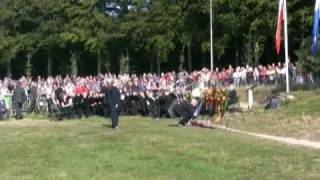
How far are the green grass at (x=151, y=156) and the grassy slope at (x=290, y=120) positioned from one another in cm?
201

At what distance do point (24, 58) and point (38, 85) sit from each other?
54.3 meters

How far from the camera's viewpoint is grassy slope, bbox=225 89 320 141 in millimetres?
24172

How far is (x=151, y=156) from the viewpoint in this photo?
17.6 meters

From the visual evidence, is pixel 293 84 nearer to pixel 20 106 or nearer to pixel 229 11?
pixel 20 106

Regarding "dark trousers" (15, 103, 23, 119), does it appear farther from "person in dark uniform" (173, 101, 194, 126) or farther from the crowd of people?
"person in dark uniform" (173, 101, 194, 126)

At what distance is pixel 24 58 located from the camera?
94562 millimetres

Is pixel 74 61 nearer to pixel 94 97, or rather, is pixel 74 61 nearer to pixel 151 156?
pixel 94 97

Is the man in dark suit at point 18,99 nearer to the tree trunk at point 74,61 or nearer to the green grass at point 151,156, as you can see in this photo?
the green grass at point 151,156

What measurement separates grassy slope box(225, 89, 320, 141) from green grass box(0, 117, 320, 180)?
79.2 inches

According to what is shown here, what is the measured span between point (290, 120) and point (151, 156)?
978cm

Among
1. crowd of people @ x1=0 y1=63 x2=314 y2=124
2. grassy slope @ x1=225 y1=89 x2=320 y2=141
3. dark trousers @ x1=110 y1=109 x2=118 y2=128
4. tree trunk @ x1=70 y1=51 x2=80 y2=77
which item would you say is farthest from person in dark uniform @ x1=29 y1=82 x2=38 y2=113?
tree trunk @ x1=70 y1=51 x2=80 y2=77

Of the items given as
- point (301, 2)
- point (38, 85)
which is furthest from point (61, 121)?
point (301, 2)

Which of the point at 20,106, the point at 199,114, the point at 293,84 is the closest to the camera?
the point at 199,114

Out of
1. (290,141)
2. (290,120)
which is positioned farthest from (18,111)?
(290,141)
